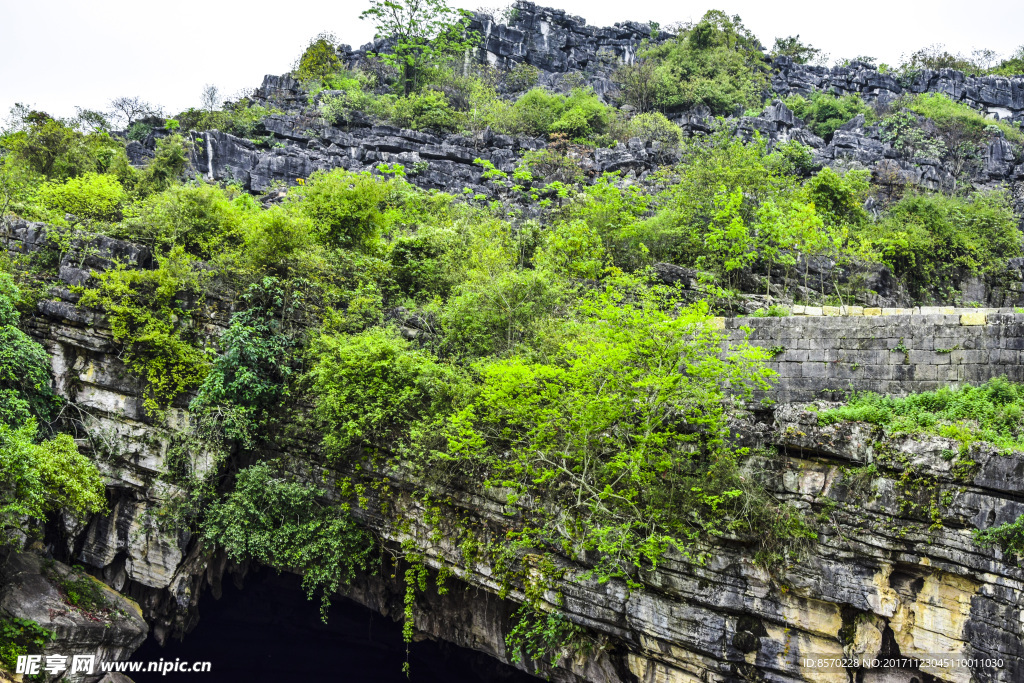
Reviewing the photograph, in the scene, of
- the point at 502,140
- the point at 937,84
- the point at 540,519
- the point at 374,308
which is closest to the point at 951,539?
the point at 540,519

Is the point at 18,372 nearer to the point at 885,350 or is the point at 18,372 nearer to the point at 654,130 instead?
the point at 885,350

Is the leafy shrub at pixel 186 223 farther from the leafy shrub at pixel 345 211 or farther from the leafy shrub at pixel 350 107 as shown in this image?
the leafy shrub at pixel 350 107

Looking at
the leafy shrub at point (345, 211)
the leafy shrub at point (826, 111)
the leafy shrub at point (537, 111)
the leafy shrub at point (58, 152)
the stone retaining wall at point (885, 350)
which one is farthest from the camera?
the leafy shrub at point (826, 111)

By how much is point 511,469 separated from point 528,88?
26.6 meters

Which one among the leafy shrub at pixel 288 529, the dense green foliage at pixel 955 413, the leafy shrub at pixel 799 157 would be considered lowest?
the leafy shrub at pixel 288 529

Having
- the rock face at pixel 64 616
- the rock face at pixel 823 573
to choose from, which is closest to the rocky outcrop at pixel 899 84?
the rock face at pixel 823 573

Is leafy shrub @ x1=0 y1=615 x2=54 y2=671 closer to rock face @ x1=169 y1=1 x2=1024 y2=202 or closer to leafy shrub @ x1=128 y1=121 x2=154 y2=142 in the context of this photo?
rock face @ x1=169 y1=1 x2=1024 y2=202

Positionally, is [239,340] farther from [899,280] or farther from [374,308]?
[899,280]

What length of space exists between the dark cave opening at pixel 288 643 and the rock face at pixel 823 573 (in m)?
3.49

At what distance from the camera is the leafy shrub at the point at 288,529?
1290 centimetres

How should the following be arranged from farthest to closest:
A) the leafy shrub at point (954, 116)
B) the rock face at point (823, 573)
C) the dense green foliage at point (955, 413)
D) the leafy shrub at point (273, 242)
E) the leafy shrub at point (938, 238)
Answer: the leafy shrub at point (954, 116) → the leafy shrub at point (938, 238) → the leafy shrub at point (273, 242) → the dense green foliage at point (955, 413) → the rock face at point (823, 573)

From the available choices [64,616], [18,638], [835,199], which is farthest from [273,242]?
[835,199]

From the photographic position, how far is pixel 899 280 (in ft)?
61.5

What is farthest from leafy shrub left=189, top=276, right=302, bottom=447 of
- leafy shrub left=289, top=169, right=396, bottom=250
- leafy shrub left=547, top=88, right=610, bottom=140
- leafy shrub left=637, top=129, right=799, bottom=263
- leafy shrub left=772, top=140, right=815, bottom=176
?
leafy shrub left=772, top=140, right=815, bottom=176
